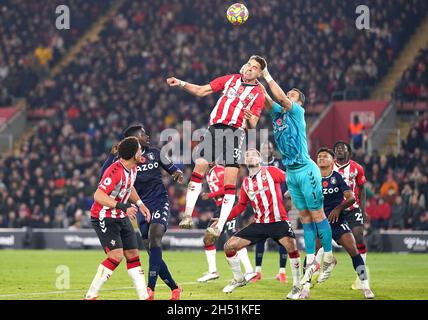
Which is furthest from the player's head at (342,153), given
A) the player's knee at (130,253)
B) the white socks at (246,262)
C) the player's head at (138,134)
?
the player's knee at (130,253)

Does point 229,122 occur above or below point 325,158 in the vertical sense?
above

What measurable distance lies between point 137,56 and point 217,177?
67.3 feet

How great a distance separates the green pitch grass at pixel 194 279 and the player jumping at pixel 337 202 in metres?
0.72

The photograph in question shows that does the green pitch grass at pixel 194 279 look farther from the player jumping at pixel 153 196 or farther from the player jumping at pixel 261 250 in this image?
the player jumping at pixel 153 196

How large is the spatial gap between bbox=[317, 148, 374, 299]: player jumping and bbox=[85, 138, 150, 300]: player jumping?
358 centimetres

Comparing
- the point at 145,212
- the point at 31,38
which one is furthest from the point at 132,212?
the point at 31,38

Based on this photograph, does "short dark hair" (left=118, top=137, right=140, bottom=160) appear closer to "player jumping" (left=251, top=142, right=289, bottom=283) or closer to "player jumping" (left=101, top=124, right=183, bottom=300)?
"player jumping" (left=101, top=124, right=183, bottom=300)

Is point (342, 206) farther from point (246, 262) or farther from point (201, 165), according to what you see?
point (246, 262)

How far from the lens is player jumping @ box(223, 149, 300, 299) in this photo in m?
14.8

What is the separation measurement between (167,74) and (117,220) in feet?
80.1

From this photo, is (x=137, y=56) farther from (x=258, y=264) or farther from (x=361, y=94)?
(x=258, y=264)

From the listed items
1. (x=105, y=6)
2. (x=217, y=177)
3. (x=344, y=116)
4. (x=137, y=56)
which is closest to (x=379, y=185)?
(x=344, y=116)

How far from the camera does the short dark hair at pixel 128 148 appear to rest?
12836mm

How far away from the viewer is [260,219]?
1491 cm
